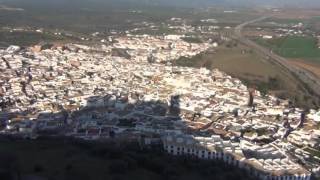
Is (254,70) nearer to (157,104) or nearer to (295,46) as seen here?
(157,104)

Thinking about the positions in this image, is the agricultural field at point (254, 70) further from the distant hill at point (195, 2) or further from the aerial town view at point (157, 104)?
the distant hill at point (195, 2)

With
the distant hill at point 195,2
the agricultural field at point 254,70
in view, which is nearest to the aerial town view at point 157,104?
the agricultural field at point 254,70

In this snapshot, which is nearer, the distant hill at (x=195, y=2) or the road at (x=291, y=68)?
the road at (x=291, y=68)

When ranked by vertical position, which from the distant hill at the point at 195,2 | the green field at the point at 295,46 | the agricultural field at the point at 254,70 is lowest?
the distant hill at the point at 195,2

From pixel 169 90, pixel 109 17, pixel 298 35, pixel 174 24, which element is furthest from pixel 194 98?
pixel 109 17

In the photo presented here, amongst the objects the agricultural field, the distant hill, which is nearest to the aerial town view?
the agricultural field

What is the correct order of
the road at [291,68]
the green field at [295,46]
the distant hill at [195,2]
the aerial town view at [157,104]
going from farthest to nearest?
the distant hill at [195,2] → the green field at [295,46] → the road at [291,68] → the aerial town view at [157,104]
